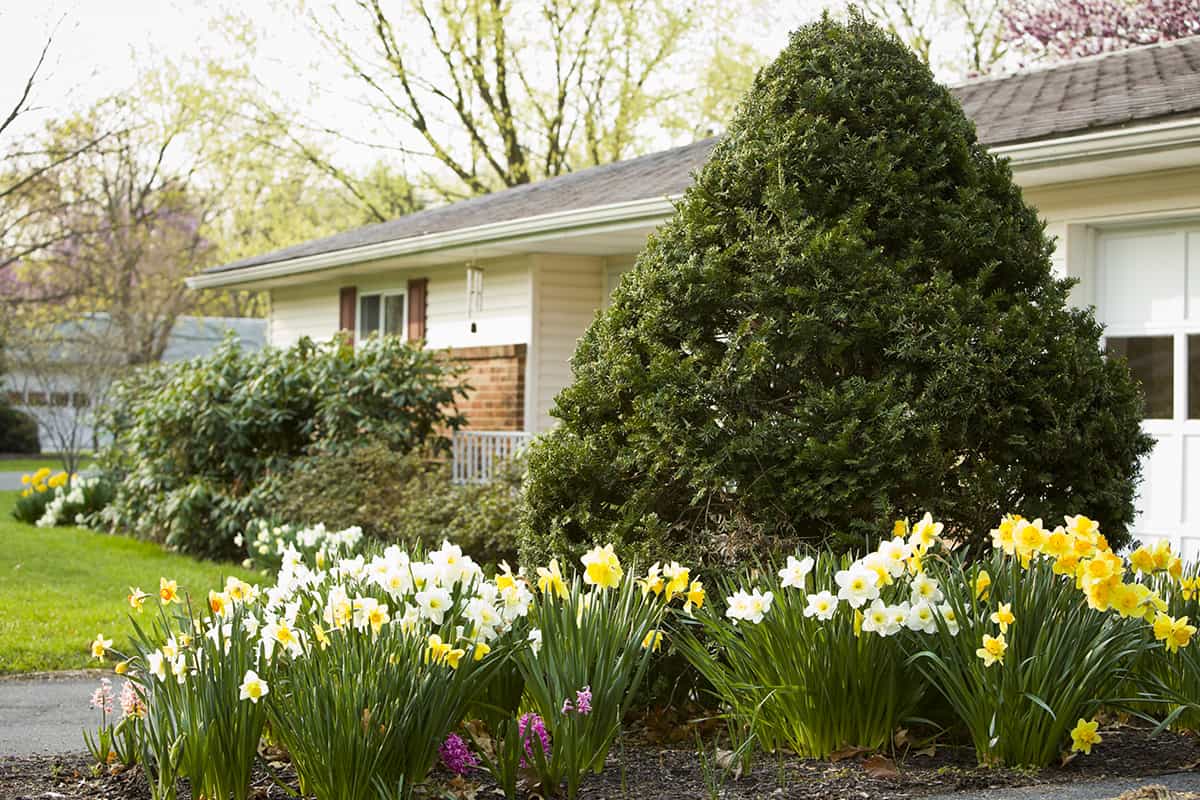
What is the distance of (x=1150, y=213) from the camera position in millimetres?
8125

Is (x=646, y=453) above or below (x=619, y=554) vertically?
above

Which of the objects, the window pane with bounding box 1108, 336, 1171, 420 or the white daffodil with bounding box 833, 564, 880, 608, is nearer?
the white daffodil with bounding box 833, 564, 880, 608

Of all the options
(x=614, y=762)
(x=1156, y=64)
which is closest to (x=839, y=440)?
(x=614, y=762)

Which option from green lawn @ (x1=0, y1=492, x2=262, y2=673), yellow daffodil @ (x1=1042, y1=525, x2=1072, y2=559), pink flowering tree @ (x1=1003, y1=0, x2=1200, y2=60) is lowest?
green lawn @ (x1=0, y1=492, x2=262, y2=673)

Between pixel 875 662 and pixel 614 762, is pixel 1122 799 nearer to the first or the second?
pixel 875 662

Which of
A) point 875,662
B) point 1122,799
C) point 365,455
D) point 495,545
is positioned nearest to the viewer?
point 1122,799

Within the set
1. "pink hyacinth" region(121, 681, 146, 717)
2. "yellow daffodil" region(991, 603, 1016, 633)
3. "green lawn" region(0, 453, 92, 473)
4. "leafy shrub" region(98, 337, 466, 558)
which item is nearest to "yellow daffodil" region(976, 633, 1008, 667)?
"yellow daffodil" region(991, 603, 1016, 633)

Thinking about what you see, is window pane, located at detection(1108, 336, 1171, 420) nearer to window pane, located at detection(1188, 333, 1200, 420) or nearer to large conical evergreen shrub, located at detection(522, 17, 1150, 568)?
window pane, located at detection(1188, 333, 1200, 420)

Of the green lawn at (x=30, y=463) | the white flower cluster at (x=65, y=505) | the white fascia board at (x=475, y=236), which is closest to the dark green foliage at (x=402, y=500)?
the white fascia board at (x=475, y=236)

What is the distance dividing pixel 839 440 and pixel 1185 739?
1460 mm

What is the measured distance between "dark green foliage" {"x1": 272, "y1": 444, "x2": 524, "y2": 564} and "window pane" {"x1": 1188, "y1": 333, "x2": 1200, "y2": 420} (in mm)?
4543

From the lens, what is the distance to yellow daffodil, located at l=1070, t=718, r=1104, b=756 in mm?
3779

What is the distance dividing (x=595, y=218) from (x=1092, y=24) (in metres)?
18.9

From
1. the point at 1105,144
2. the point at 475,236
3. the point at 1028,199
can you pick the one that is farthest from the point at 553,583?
the point at 475,236
